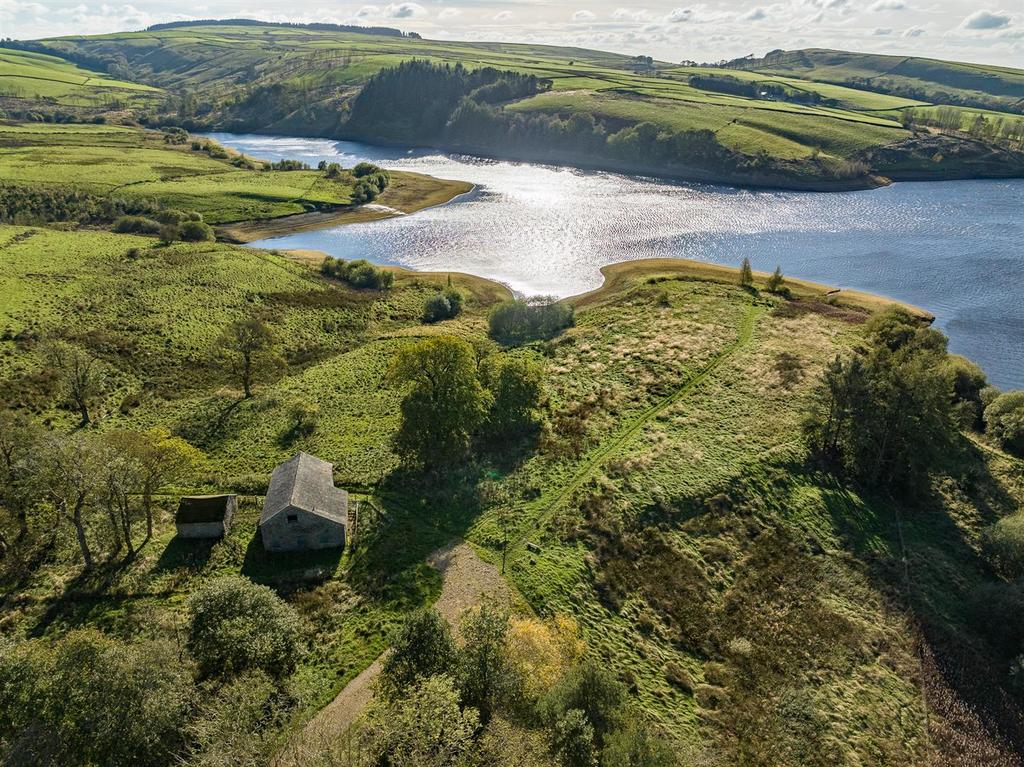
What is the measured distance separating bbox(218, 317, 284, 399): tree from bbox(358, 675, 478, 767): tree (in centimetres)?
4259

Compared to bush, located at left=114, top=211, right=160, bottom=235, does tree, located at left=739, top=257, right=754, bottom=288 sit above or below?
above

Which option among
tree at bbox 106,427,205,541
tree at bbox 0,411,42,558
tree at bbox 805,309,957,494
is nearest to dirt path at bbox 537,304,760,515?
tree at bbox 805,309,957,494

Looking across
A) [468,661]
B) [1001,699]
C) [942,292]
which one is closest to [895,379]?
[1001,699]

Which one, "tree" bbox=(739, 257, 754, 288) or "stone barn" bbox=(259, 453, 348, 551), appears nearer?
"stone barn" bbox=(259, 453, 348, 551)

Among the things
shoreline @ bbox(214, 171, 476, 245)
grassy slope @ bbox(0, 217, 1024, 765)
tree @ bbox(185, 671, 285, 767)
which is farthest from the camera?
shoreline @ bbox(214, 171, 476, 245)

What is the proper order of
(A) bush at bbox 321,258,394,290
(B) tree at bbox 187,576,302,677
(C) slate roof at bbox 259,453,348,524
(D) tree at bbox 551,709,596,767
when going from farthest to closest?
(A) bush at bbox 321,258,394,290, (C) slate roof at bbox 259,453,348,524, (B) tree at bbox 187,576,302,677, (D) tree at bbox 551,709,596,767

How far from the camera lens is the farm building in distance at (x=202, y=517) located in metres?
37.5

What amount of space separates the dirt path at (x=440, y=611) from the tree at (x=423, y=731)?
2215 mm

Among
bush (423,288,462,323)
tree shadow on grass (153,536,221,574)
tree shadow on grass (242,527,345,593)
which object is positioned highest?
bush (423,288,462,323)

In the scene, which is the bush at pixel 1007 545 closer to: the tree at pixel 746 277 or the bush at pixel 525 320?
the bush at pixel 525 320

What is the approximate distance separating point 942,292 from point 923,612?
241 feet

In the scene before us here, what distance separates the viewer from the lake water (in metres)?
91.8

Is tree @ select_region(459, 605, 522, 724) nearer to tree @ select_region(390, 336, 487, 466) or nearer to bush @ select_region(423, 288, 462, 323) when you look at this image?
tree @ select_region(390, 336, 487, 466)

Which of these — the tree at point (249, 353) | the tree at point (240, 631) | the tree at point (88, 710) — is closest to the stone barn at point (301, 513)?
the tree at point (240, 631)
